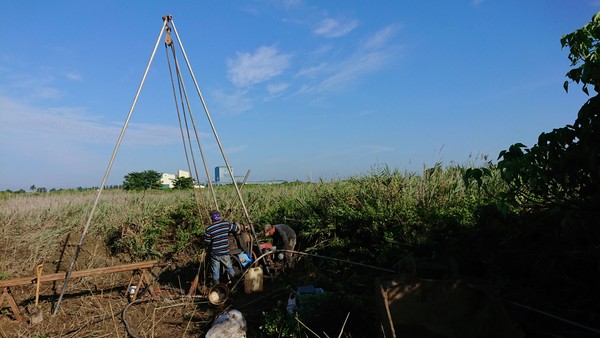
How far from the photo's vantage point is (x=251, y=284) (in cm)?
641

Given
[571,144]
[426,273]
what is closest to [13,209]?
[426,273]

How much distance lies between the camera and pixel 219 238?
6570 millimetres

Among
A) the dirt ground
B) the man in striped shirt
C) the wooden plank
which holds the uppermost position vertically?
the man in striped shirt

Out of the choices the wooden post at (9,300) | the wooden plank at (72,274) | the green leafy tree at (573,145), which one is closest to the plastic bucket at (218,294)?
the wooden plank at (72,274)

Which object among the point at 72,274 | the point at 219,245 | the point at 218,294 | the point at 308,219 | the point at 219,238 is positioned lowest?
the point at 218,294

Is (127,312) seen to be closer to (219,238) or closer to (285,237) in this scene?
(219,238)

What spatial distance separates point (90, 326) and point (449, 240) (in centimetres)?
552

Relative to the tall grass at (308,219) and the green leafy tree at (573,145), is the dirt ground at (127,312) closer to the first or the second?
the tall grass at (308,219)

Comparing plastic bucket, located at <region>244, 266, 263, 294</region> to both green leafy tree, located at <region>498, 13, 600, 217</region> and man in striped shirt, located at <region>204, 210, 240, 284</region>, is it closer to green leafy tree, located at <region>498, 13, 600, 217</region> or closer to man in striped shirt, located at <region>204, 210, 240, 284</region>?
man in striped shirt, located at <region>204, 210, 240, 284</region>

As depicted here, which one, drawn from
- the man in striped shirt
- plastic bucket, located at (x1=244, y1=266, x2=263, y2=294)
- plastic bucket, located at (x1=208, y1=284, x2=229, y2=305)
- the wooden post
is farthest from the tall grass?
the wooden post

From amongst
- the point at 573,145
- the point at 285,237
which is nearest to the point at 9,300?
the point at 285,237

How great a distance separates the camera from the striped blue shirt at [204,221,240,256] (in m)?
6.57

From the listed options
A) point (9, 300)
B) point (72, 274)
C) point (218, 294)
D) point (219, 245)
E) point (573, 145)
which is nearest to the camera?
point (573, 145)

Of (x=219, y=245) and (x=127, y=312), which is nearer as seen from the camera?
(x=127, y=312)
